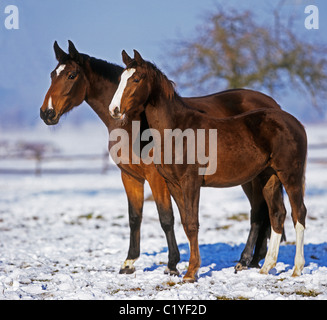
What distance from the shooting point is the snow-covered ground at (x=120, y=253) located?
3998 millimetres

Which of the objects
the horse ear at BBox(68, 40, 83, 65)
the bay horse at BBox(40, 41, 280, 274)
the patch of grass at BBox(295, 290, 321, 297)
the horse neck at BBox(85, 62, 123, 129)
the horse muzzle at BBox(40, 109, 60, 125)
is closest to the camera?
the patch of grass at BBox(295, 290, 321, 297)

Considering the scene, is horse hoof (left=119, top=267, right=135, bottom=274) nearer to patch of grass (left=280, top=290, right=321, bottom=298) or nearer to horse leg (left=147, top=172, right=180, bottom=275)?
horse leg (left=147, top=172, right=180, bottom=275)

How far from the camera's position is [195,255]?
4.25 metres

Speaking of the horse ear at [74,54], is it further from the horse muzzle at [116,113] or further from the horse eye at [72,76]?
the horse muzzle at [116,113]

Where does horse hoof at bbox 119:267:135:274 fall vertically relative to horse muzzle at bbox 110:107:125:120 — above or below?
below

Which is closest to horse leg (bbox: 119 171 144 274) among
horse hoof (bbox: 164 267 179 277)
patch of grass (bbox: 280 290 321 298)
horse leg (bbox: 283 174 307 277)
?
horse hoof (bbox: 164 267 179 277)

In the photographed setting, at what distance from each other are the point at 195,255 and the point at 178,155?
97cm

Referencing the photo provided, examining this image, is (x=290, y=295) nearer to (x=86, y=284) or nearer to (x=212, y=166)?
(x=212, y=166)

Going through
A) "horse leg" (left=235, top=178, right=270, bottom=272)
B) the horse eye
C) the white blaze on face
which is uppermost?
the horse eye

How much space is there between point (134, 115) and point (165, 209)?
42.3 inches

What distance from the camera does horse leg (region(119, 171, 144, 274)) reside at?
5.02 metres

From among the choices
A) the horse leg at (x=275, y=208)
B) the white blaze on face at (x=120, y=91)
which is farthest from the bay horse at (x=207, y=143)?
the horse leg at (x=275, y=208)

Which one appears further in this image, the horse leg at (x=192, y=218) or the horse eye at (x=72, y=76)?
the horse eye at (x=72, y=76)

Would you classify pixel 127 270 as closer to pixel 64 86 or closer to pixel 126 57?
pixel 64 86
